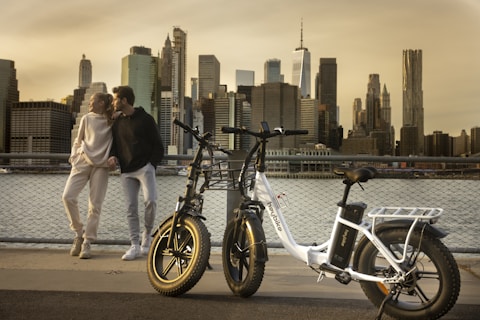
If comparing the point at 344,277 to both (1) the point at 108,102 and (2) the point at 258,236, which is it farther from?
(1) the point at 108,102

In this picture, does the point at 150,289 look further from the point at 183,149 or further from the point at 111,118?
the point at 183,149

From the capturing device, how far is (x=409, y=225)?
10.3ft

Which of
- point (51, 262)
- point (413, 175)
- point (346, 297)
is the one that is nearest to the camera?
point (346, 297)

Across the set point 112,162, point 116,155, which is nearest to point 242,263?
point 112,162

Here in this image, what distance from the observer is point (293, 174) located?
257 inches

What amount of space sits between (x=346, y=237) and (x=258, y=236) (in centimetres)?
66

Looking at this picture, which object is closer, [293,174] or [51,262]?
[51,262]

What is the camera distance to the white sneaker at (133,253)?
17.0 feet

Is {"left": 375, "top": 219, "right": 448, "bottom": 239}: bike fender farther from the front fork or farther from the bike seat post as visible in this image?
the front fork

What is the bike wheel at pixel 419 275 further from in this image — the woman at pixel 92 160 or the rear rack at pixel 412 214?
the woman at pixel 92 160

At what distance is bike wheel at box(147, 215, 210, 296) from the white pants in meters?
1.43

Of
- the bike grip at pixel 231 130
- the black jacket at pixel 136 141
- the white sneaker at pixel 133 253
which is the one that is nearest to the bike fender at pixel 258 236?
the bike grip at pixel 231 130

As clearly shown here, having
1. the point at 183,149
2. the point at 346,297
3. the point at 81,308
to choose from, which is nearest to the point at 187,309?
the point at 81,308

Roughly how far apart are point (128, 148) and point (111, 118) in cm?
38
